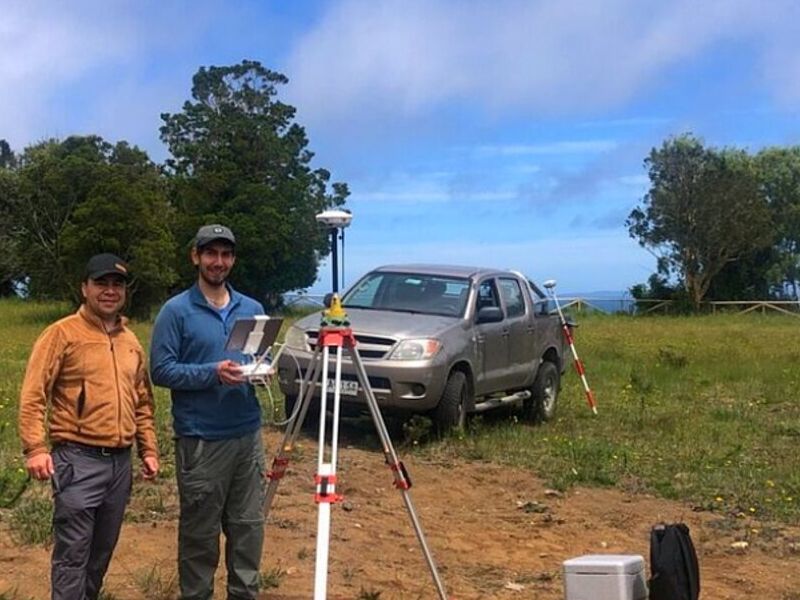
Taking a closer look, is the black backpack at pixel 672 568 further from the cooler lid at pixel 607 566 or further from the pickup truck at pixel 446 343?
the pickup truck at pixel 446 343

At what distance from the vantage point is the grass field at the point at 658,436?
25.3ft

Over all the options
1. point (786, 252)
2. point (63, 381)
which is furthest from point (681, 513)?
point (786, 252)

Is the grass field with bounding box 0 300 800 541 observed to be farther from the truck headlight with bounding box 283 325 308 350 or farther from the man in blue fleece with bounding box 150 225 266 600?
the man in blue fleece with bounding box 150 225 266 600

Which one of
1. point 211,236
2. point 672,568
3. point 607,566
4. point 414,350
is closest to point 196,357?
point 211,236

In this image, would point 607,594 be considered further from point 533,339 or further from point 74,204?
point 74,204

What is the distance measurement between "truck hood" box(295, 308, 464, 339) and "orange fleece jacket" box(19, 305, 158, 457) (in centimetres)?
524

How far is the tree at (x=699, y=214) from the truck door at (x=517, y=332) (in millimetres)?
38174

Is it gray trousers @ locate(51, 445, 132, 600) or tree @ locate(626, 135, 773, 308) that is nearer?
gray trousers @ locate(51, 445, 132, 600)

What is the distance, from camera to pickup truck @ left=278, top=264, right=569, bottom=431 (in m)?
9.09

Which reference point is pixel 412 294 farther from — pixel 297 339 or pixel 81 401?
pixel 81 401

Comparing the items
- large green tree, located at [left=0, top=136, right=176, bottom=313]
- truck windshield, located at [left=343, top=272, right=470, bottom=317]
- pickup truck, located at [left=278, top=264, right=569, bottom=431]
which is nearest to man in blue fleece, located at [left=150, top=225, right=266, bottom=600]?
pickup truck, located at [left=278, top=264, right=569, bottom=431]

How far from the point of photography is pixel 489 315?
33.1 feet

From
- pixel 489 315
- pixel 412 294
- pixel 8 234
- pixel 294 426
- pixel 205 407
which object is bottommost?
pixel 294 426

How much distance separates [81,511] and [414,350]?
17.7 ft
